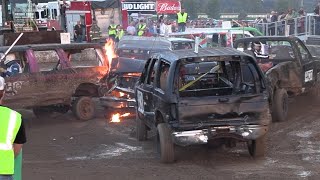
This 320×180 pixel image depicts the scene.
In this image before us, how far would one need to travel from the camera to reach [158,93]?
25.6ft

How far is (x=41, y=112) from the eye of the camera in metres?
11.8

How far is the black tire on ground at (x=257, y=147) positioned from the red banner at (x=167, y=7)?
27727 mm

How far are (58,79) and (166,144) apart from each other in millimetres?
4170

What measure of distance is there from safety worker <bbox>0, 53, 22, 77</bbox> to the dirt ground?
3.93 ft

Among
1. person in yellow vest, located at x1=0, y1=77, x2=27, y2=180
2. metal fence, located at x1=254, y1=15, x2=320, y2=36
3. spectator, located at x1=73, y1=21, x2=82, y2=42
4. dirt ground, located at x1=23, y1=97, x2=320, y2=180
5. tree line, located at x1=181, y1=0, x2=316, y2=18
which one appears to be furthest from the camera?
tree line, located at x1=181, y1=0, x2=316, y2=18

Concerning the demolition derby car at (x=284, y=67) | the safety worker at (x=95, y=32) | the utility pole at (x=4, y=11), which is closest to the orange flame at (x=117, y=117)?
the demolition derby car at (x=284, y=67)

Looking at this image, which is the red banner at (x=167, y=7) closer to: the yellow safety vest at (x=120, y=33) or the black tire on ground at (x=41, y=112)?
the yellow safety vest at (x=120, y=33)

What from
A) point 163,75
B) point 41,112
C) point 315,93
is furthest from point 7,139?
point 315,93

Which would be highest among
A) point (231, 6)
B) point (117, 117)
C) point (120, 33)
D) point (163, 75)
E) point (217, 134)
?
point (231, 6)

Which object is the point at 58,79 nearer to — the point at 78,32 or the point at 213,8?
the point at 78,32

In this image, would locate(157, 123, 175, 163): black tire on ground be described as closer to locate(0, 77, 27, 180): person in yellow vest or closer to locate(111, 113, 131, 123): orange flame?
locate(0, 77, 27, 180): person in yellow vest

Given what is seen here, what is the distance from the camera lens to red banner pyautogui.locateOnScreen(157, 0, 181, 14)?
34956mm

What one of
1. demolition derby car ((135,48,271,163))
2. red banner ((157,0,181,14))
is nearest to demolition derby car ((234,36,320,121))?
demolition derby car ((135,48,271,163))

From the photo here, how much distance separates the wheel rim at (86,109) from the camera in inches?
448
